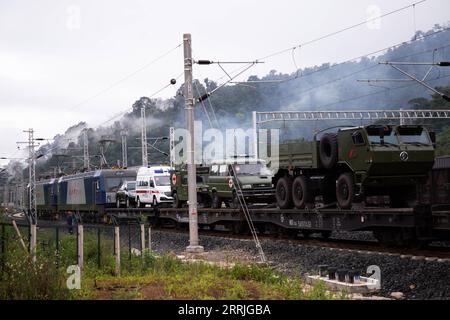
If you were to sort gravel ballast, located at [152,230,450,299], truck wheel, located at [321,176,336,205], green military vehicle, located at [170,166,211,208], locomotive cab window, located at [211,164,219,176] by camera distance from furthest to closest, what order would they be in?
green military vehicle, located at [170,166,211,208]
locomotive cab window, located at [211,164,219,176]
truck wheel, located at [321,176,336,205]
gravel ballast, located at [152,230,450,299]

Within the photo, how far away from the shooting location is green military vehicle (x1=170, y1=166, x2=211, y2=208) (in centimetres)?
2714

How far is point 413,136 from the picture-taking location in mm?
16094

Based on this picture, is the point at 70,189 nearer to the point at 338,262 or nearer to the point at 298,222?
the point at 298,222

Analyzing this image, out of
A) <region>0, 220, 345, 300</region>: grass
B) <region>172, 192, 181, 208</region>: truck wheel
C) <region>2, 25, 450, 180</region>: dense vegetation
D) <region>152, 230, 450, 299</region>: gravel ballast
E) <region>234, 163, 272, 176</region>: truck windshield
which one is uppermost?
<region>2, 25, 450, 180</region>: dense vegetation

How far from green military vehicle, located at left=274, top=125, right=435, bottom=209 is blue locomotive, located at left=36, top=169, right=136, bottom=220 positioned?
1914cm

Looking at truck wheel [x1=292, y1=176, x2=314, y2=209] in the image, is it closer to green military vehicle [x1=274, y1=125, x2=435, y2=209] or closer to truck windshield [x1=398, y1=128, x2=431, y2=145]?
green military vehicle [x1=274, y1=125, x2=435, y2=209]

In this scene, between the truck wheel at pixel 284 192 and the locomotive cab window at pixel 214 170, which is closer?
the truck wheel at pixel 284 192

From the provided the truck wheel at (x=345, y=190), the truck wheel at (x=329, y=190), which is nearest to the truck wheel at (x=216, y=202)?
the truck wheel at (x=329, y=190)

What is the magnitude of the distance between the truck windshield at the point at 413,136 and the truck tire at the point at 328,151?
1875 mm

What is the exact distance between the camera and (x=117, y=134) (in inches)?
3752

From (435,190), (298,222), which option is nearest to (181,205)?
(298,222)

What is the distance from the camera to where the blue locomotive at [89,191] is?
3562 centimetres

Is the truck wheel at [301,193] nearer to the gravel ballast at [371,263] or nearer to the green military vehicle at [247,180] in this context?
the gravel ballast at [371,263]

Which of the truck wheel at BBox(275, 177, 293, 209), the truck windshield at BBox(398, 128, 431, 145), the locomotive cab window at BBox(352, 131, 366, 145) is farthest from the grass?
the truck wheel at BBox(275, 177, 293, 209)
